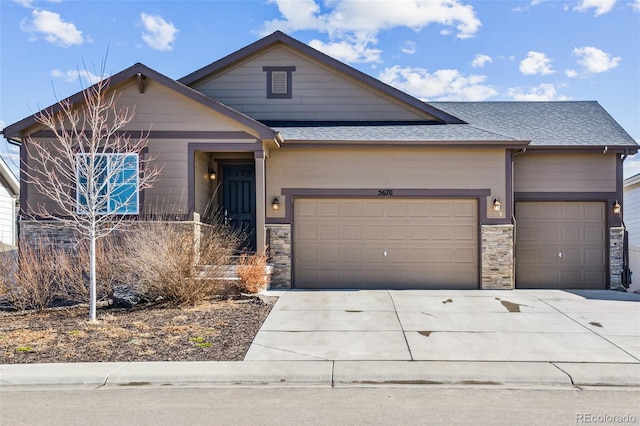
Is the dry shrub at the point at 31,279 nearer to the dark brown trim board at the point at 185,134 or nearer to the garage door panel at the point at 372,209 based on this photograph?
the dark brown trim board at the point at 185,134

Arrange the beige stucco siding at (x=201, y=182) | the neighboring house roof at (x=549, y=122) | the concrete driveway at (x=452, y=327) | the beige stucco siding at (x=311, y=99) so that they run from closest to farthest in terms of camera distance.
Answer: the concrete driveway at (x=452, y=327) < the beige stucco siding at (x=201, y=182) < the neighboring house roof at (x=549, y=122) < the beige stucco siding at (x=311, y=99)

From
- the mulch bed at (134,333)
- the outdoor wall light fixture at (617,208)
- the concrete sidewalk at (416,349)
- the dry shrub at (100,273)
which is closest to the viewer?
the concrete sidewalk at (416,349)

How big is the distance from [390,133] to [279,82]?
3.54 m

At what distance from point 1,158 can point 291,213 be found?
12.5m

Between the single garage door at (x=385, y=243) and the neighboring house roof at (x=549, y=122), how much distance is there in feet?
9.35

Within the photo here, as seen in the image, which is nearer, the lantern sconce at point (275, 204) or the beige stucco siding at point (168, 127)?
the beige stucco siding at point (168, 127)

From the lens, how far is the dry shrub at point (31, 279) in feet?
33.1

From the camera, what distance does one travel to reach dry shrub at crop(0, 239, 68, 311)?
10078 mm

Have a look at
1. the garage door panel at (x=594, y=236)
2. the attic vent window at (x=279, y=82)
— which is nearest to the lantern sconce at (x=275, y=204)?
the attic vent window at (x=279, y=82)

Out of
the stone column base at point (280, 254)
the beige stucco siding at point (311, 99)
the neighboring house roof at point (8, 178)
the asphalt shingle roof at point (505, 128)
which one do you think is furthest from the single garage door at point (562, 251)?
the neighboring house roof at point (8, 178)

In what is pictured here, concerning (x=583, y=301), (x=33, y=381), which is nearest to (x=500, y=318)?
(x=583, y=301)

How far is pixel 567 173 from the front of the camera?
13.5 metres

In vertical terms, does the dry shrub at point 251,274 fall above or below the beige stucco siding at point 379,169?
below

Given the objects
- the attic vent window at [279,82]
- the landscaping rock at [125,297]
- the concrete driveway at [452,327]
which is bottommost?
the concrete driveway at [452,327]
